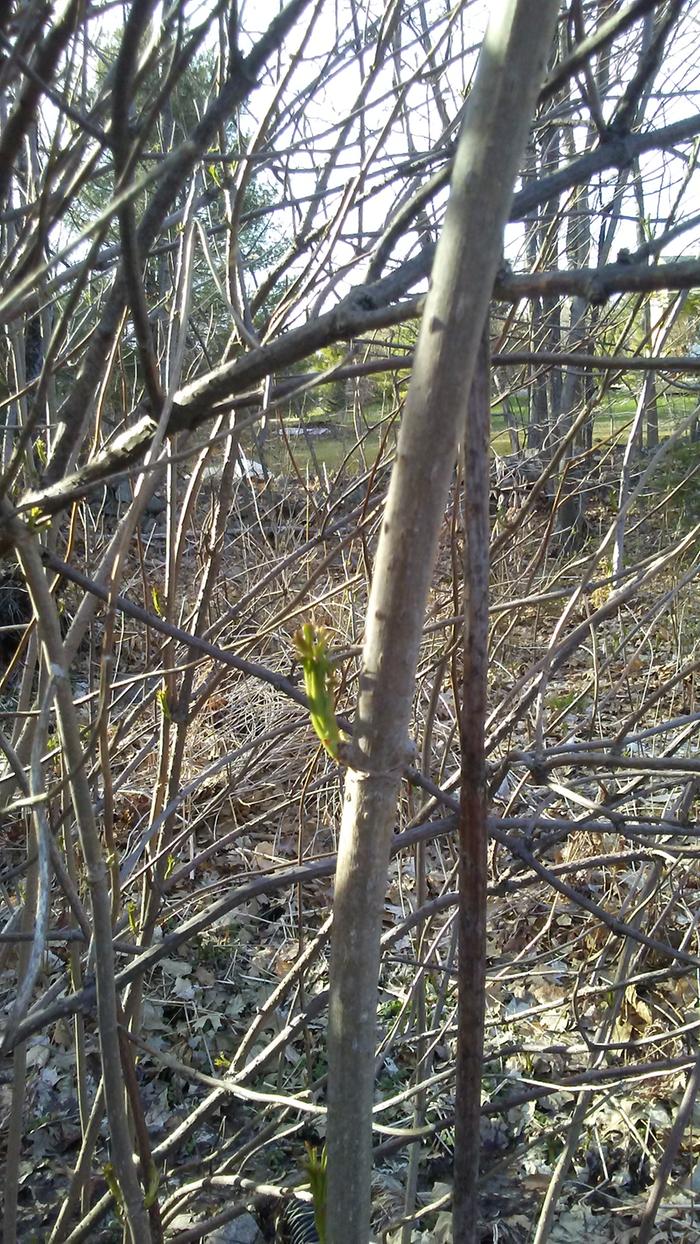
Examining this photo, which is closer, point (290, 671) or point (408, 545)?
point (408, 545)

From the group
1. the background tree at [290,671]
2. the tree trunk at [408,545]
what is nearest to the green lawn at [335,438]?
the background tree at [290,671]

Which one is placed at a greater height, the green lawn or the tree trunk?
the green lawn

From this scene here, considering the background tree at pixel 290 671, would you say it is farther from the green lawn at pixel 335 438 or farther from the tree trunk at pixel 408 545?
the green lawn at pixel 335 438

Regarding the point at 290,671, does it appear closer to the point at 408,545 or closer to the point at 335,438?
the point at 408,545

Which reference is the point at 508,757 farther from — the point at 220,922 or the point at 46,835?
the point at 220,922

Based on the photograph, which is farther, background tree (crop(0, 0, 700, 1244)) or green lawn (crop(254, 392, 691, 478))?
green lawn (crop(254, 392, 691, 478))

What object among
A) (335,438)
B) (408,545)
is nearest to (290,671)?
(408,545)

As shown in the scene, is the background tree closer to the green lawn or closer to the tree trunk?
the tree trunk

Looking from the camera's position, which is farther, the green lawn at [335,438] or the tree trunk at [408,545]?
the green lawn at [335,438]

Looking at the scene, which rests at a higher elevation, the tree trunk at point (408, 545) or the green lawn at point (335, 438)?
the green lawn at point (335, 438)

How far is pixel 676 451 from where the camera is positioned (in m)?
6.31

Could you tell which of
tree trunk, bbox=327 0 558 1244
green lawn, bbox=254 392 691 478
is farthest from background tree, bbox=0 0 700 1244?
green lawn, bbox=254 392 691 478

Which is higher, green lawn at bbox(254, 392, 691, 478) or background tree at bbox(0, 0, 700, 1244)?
green lawn at bbox(254, 392, 691, 478)

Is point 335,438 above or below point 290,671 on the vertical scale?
above
